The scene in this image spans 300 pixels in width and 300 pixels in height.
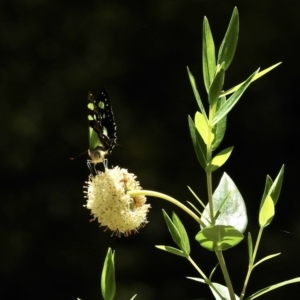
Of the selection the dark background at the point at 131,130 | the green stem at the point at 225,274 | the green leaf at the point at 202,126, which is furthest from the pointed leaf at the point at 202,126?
the dark background at the point at 131,130

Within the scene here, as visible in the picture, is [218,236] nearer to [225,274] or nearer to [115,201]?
[225,274]

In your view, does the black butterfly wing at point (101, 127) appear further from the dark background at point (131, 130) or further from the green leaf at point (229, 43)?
the dark background at point (131, 130)

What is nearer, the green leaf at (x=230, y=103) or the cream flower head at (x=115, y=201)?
the green leaf at (x=230, y=103)

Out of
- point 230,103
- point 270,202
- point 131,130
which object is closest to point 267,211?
point 270,202

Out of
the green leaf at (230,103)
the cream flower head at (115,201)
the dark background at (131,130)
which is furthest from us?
the dark background at (131,130)

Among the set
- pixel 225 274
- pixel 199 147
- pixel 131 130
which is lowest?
pixel 225 274

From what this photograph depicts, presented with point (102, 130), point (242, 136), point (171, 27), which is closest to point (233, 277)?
point (242, 136)
